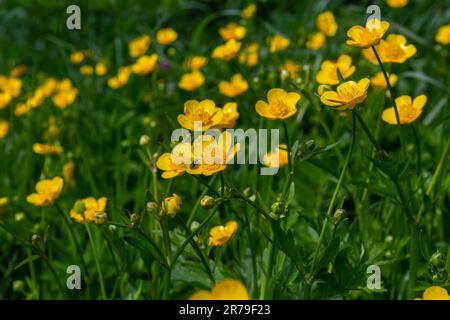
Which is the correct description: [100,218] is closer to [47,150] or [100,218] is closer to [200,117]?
[200,117]

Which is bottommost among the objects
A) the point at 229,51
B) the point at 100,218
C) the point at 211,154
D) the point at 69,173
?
the point at 69,173

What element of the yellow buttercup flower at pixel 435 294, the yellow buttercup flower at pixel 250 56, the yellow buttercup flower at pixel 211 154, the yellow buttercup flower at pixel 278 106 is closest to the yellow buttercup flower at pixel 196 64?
the yellow buttercup flower at pixel 250 56

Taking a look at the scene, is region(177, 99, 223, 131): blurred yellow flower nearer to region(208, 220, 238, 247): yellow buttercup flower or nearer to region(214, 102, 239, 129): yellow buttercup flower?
region(214, 102, 239, 129): yellow buttercup flower

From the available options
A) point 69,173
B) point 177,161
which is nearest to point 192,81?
point 69,173

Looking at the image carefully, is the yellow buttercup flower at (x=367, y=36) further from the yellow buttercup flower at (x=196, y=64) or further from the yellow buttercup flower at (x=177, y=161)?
the yellow buttercup flower at (x=196, y=64)

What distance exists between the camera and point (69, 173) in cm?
185

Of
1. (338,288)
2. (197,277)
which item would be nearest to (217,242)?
(197,277)

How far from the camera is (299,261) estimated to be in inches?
41.5

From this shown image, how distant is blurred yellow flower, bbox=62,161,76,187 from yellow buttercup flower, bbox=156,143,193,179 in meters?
0.78

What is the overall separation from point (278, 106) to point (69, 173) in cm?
88

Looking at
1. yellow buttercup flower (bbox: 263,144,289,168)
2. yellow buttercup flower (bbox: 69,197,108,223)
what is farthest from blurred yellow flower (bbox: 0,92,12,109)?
yellow buttercup flower (bbox: 263,144,289,168)

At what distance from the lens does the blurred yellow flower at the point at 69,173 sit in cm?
183

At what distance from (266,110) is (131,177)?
93 centimetres

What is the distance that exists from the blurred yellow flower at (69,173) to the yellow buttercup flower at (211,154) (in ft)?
2.84
